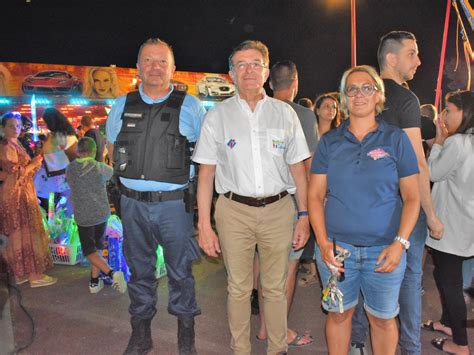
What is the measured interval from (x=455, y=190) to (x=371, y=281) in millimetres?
1352

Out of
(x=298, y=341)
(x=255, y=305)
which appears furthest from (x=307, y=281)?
(x=298, y=341)

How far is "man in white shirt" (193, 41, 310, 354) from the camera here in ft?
9.28

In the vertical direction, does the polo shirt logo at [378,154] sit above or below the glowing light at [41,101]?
below

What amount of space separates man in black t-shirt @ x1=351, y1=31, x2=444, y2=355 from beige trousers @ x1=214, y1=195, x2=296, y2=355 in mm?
737

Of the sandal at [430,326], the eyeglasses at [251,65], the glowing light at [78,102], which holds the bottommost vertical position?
the sandal at [430,326]

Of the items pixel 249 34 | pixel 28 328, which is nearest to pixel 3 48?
pixel 249 34

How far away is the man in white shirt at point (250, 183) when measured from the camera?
9.28 feet

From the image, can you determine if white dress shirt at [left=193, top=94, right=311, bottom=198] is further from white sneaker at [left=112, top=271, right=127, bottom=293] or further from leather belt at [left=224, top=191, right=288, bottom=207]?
white sneaker at [left=112, top=271, right=127, bottom=293]

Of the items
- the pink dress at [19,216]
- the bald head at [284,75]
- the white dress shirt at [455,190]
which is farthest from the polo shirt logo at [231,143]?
the pink dress at [19,216]

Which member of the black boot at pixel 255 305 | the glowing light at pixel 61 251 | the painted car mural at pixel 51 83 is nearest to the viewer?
the black boot at pixel 255 305

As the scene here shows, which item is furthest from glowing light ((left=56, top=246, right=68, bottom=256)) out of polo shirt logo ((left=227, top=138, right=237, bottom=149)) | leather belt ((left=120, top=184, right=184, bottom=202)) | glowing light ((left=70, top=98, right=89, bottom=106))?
glowing light ((left=70, top=98, right=89, bottom=106))

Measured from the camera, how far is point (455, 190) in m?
3.26

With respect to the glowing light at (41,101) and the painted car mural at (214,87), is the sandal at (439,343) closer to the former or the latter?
the painted car mural at (214,87)

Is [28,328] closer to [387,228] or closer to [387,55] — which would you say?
[387,228]
